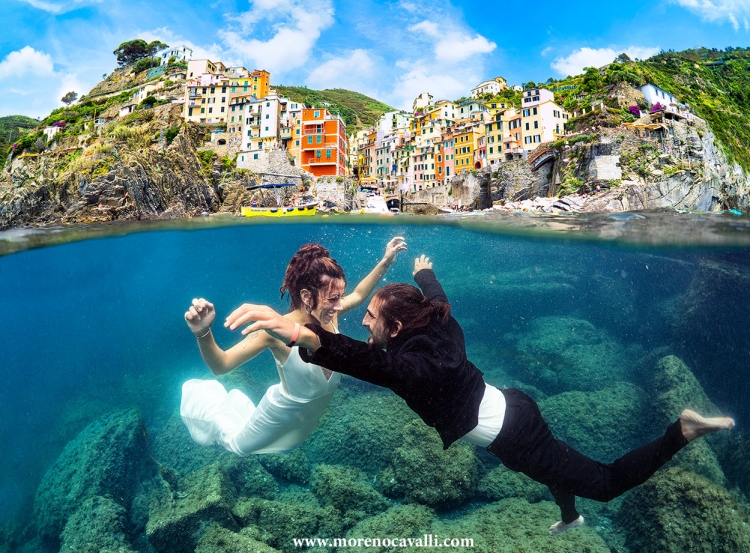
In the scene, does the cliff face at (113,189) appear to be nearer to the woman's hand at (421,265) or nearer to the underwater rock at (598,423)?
the woman's hand at (421,265)

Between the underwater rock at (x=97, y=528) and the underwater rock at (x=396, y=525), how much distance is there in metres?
2.85

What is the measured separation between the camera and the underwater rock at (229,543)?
14.5 feet

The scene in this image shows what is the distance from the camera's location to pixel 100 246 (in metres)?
Result: 16.1

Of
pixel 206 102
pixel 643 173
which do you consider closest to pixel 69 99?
pixel 206 102

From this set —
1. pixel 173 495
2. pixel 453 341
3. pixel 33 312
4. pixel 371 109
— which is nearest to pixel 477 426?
pixel 453 341

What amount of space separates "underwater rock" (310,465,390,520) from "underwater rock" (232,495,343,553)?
0.15 meters

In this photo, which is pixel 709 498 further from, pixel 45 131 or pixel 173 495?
pixel 45 131

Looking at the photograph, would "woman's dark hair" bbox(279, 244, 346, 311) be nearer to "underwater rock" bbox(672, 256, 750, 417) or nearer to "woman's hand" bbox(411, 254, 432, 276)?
"woman's hand" bbox(411, 254, 432, 276)

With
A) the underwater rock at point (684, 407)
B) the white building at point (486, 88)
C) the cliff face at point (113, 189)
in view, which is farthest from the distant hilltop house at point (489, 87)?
the underwater rock at point (684, 407)

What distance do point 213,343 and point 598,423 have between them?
687 cm

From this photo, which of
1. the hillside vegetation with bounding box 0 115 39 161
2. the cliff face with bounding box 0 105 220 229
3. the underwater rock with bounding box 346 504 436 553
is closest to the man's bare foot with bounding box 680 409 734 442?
the underwater rock with bounding box 346 504 436 553

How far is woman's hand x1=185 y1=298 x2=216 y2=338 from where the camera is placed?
2490 millimetres

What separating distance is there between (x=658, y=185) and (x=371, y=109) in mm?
105840

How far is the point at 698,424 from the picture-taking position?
9.78 ft
